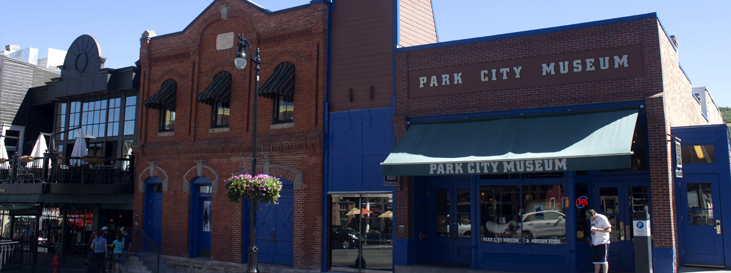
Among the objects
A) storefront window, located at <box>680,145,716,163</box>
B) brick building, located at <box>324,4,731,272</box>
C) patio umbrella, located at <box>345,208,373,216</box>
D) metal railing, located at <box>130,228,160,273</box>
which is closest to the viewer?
brick building, located at <box>324,4,731,272</box>

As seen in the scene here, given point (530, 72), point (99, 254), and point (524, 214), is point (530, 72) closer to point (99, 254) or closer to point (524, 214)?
point (524, 214)

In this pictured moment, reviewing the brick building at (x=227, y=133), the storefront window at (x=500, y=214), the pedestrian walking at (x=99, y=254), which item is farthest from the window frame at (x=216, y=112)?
the storefront window at (x=500, y=214)

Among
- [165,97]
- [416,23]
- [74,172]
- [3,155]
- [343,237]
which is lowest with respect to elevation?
[343,237]

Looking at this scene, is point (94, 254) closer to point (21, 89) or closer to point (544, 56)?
point (21, 89)

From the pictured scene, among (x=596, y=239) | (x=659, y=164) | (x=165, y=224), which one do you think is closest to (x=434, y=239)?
(x=596, y=239)

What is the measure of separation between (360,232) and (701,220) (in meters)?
8.68

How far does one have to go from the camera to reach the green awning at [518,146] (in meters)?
12.0

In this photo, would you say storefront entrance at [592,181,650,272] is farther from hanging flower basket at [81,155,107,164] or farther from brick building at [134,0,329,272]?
hanging flower basket at [81,155,107,164]

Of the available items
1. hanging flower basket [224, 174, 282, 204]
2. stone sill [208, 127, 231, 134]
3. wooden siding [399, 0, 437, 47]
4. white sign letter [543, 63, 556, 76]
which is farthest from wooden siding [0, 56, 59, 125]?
white sign letter [543, 63, 556, 76]

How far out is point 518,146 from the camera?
13320 millimetres

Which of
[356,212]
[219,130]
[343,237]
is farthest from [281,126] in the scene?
[343,237]

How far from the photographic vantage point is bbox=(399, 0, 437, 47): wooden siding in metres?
17.1

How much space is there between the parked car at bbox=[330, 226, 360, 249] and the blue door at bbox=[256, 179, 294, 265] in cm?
156

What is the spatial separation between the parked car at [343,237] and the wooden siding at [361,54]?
11.9 ft
